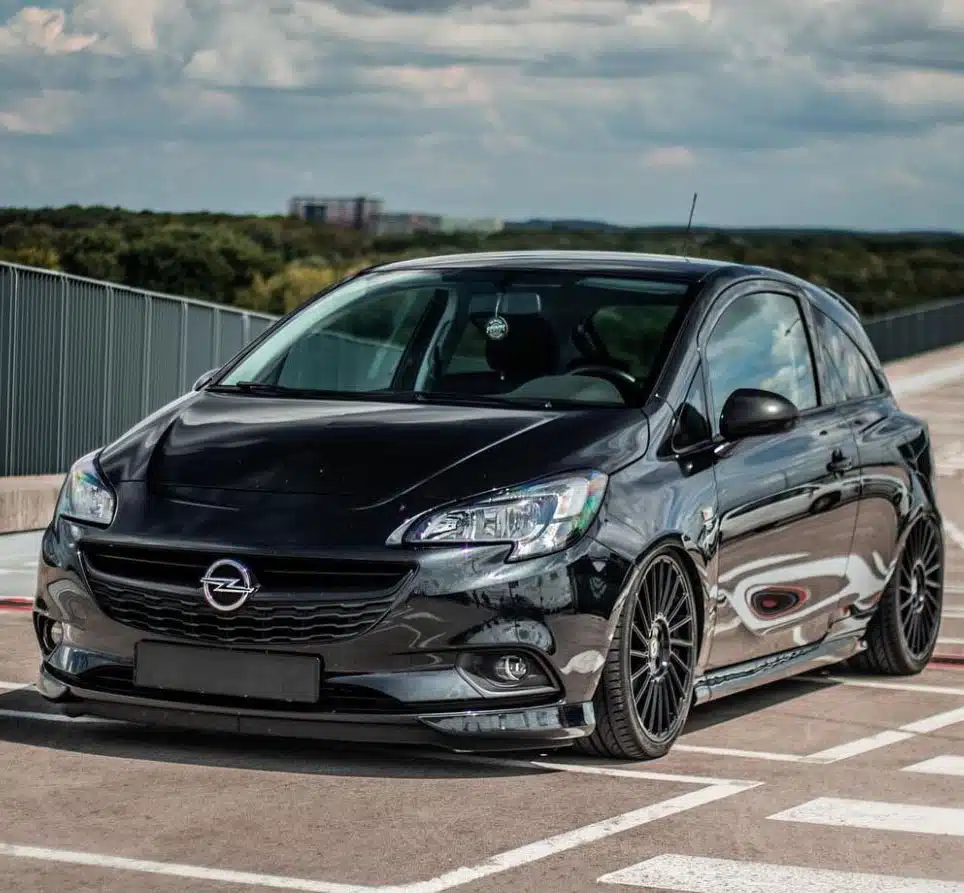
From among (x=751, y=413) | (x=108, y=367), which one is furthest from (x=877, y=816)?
(x=108, y=367)

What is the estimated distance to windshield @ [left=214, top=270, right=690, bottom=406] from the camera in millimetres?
8383

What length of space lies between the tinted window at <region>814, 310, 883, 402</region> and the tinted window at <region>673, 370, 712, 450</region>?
1.48m

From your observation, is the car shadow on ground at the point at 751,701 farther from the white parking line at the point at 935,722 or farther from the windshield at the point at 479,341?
the windshield at the point at 479,341

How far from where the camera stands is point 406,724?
7320mm

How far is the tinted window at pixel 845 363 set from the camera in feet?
32.4

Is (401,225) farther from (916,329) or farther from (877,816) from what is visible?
(877,816)

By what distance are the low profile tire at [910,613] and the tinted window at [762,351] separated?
1.17 m

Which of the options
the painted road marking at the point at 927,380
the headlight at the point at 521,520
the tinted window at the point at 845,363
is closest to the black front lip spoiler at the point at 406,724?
the headlight at the point at 521,520

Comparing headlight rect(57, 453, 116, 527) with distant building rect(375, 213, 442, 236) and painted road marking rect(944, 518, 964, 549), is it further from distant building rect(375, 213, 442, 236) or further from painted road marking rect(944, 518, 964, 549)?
distant building rect(375, 213, 442, 236)

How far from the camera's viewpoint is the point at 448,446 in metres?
7.62

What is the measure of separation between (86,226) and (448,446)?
46.0 m

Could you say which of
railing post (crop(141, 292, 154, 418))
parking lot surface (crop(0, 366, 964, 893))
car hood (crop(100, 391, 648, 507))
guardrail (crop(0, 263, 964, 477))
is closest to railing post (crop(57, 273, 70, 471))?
guardrail (crop(0, 263, 964, 477))

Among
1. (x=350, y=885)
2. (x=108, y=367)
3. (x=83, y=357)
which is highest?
(x=83, y=357)

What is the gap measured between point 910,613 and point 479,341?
2.81 m
